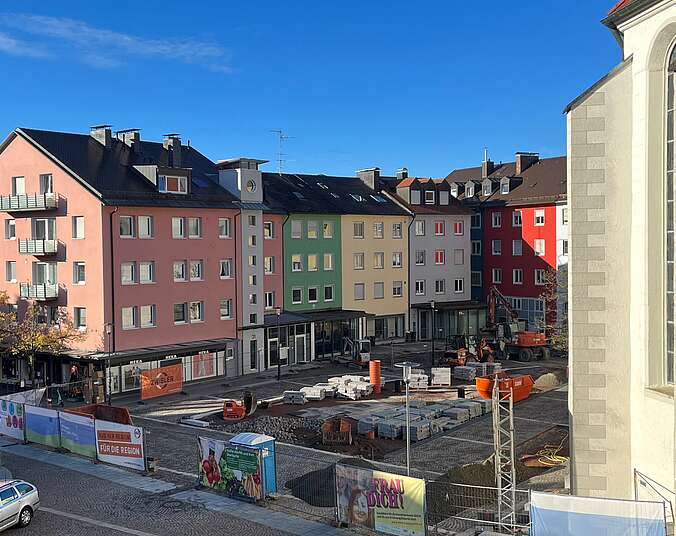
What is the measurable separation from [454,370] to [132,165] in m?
22.0

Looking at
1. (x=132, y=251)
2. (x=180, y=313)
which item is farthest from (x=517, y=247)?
(x=132, y=251)

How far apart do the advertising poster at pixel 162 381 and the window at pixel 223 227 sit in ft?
29.3

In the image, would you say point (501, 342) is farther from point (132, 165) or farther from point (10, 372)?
point (10, 372)

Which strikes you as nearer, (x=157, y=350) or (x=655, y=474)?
(x=655, y=474)

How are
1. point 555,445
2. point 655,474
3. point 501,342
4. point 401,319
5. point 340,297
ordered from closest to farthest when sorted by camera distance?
1. point 655,474
2. point 555,445
3. point 501,342
4. point 340,297
5. point 401,319

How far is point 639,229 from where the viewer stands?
18.9 metres

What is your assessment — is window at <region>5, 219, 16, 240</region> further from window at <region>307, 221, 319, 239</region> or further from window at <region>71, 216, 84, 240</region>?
window at <region>307, 221, 319, 239</region>

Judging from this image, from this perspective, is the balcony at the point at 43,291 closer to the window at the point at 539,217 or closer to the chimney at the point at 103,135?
the chimney at the point at 103,135

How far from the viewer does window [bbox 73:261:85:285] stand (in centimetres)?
4234

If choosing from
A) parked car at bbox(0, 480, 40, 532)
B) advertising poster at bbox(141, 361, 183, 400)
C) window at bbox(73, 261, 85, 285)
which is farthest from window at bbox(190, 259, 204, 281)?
parked car at bbox(0, 480, 40, 532)

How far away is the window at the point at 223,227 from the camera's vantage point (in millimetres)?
47219

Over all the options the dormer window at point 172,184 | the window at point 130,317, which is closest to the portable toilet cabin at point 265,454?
the window at point 130,317

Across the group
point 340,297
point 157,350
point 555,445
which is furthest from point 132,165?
point 555,445

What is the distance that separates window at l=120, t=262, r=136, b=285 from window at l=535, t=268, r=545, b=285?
33972mm
